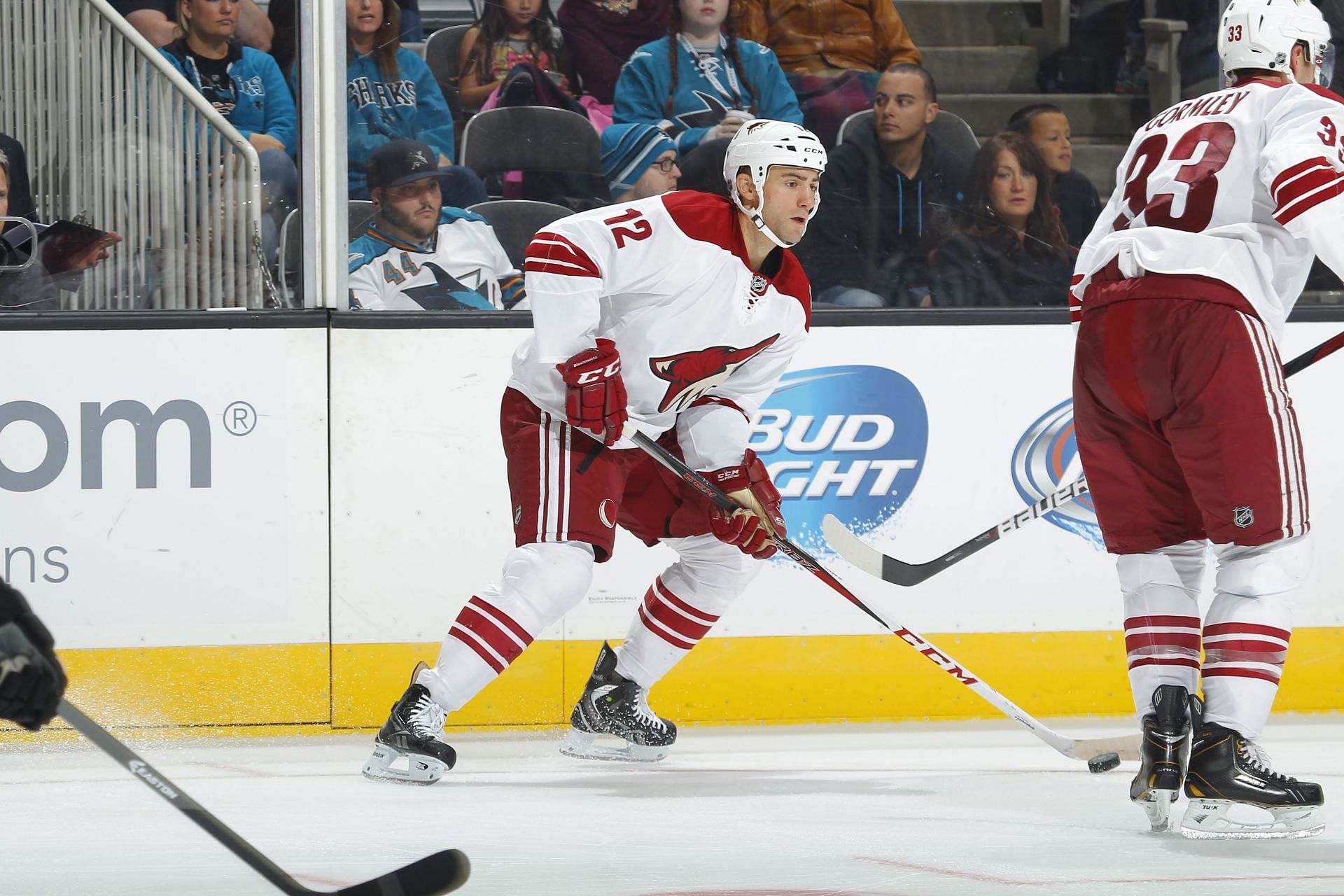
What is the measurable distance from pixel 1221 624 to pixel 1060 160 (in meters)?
1.69

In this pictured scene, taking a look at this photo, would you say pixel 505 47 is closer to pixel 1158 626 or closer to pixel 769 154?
pixel 769 154

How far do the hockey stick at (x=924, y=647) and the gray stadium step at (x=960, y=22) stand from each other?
1.24 metres

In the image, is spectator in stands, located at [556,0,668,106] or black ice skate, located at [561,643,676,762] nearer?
black ice skate, located at [561,643,676,762]

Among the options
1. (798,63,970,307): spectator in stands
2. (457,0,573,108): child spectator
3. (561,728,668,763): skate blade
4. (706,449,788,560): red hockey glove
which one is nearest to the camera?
(706,449,788,560): red hockey glove

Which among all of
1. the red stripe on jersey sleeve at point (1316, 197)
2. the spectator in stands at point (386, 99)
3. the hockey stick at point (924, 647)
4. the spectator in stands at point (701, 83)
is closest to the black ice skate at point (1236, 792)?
the hockey stick at point (924, 647)

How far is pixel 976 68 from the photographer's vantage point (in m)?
3.63

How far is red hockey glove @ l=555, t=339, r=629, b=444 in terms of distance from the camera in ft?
8.75

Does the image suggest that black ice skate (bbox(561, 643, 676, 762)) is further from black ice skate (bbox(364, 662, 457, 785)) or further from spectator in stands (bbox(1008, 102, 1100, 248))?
spectator in stands (bbox(1008, 102, 1100, 248))

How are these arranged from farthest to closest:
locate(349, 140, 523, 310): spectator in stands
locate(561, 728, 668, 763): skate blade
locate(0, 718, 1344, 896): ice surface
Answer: locate(349, 140, 523, 310): spectator in stands → locate(561, 728, 668, 763): skate blade → locate(0, 718, 1344, 896): ice surface

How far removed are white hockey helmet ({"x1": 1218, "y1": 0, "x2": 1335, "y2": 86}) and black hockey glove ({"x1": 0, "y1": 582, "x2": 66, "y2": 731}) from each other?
5.78 ft

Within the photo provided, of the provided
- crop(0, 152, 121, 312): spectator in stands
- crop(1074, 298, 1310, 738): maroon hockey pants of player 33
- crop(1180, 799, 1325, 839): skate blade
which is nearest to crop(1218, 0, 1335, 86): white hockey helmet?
crop(1074, 298, 1310, 738): maroon hockey pants of player 33

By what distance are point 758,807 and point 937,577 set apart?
106 centimetres

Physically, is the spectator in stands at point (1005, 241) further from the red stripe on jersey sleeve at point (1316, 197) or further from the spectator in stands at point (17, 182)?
the spectator in stands at point (17, 182)

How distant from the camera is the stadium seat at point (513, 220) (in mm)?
3516
